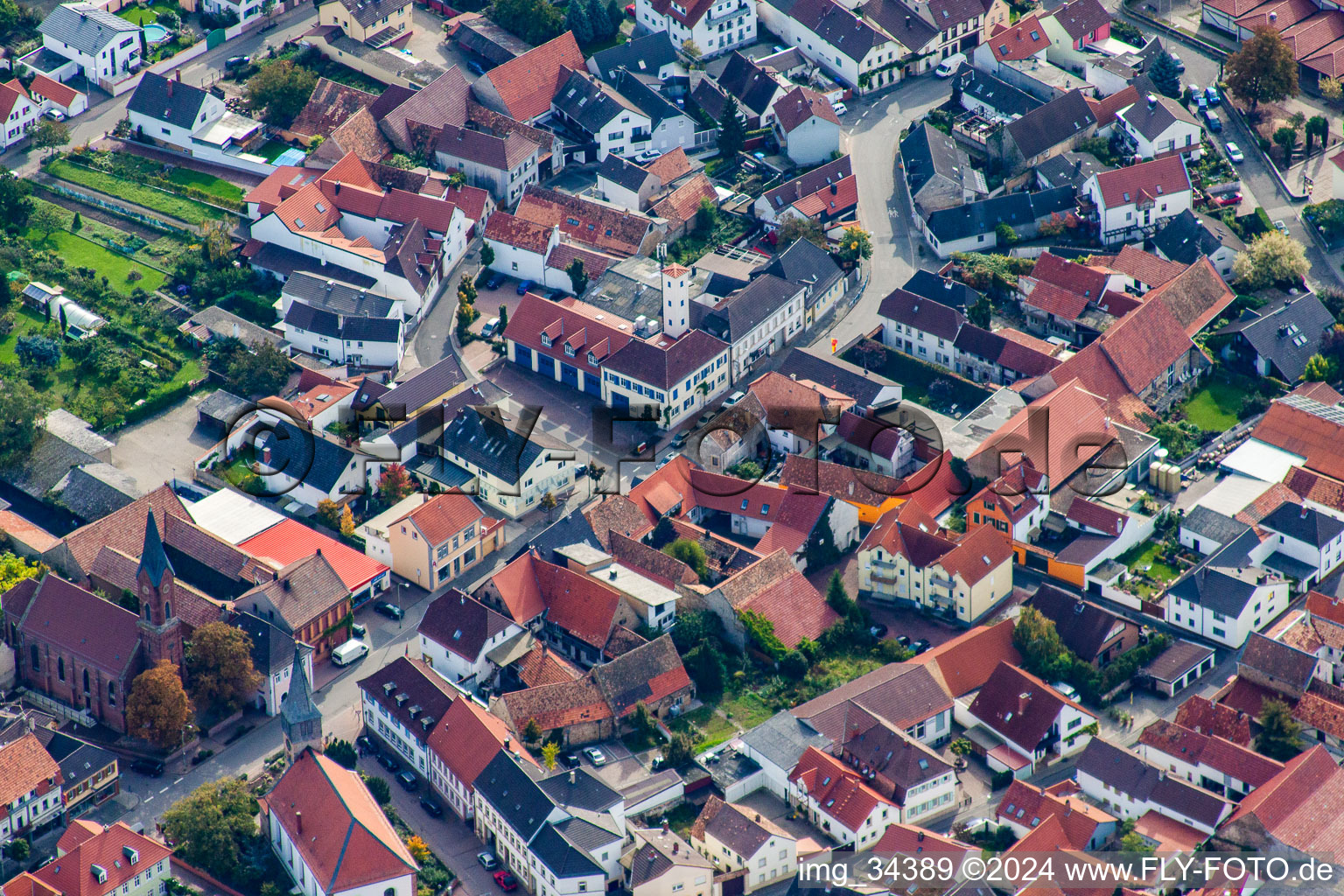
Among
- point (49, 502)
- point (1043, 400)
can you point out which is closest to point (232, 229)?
point (49, 502)

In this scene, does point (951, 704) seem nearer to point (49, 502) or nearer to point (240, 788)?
point (240, 788)

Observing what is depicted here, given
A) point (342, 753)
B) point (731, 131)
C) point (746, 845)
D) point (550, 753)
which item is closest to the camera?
point (746, 845)

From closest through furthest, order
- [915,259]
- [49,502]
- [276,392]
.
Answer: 1. [49,502]
2. [276,392]
3. [915,259]

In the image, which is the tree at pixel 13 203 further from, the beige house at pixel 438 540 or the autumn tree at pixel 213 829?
the autumn tree at pixel 213 829

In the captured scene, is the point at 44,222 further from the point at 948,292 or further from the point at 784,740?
the point at 784,740

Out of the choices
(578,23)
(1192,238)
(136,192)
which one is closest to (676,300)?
(1192,238)

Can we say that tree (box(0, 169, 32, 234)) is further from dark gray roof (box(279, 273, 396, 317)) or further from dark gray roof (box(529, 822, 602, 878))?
dark gray roof (box(529, 822, 602, 878))

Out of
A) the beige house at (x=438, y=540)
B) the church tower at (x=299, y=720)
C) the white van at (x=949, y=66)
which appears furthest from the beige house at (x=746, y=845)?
the white van at (x=949, y=66)
